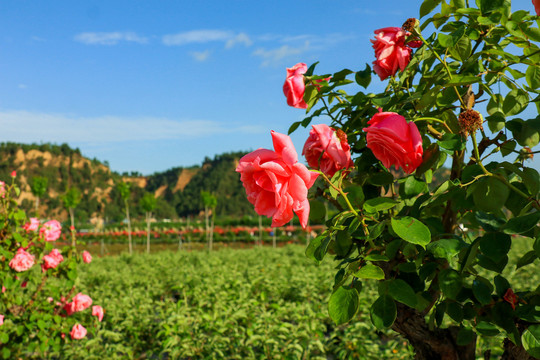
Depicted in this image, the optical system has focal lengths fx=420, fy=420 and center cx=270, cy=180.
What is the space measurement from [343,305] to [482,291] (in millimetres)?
389

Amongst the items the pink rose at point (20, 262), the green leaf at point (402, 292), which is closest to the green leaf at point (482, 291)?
the green leaf at point (402, 292)

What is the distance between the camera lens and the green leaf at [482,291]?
39.1 inches

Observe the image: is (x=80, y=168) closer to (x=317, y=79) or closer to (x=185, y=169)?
(x=185, y=169)

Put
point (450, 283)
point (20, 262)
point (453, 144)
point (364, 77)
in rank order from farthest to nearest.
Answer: point (20, 262) < point (364, 77) < point (450, 283) < point (453, 144)

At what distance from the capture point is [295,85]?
120cm

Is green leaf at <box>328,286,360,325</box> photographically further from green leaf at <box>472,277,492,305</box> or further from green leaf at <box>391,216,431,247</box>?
green leaf at <box>472,277,492,305</box>

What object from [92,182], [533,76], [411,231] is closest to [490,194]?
[411,231]

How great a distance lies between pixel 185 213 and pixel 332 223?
234 feet

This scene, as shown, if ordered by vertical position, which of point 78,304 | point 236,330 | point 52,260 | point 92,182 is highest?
point 92,182

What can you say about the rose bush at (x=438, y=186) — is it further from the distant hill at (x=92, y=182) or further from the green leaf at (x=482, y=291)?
the distant hill at (x=92, y=182)

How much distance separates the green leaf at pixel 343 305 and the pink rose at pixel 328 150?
283 millimetres

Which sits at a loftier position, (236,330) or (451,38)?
(451,38)

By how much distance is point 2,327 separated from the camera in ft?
10.4

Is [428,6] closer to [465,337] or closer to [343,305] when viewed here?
[343,305]
